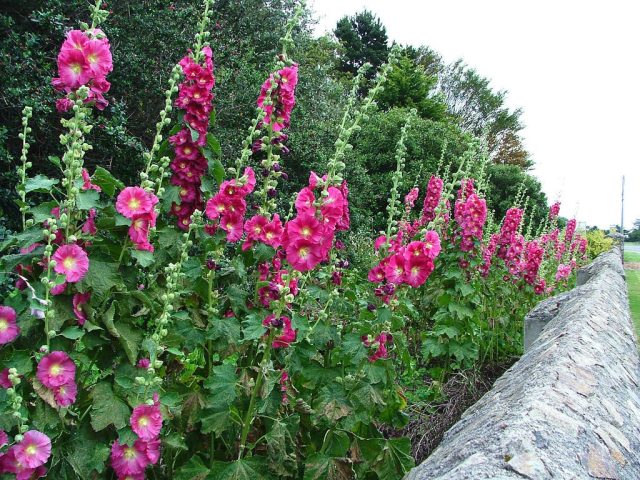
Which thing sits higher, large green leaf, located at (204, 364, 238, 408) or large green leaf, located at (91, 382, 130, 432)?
large green leaf, located at (204, 364, 238, 408)

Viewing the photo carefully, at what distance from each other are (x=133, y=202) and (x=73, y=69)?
1.54 ft

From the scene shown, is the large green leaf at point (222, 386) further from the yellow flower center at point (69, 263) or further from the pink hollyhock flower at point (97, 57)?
the pink hollyhock flower at point (97, 57)

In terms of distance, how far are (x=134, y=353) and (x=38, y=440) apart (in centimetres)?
32

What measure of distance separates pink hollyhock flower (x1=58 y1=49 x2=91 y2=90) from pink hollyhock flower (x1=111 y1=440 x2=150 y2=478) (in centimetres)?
111

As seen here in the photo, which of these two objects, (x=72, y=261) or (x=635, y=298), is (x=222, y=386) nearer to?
(x=72, y=261)

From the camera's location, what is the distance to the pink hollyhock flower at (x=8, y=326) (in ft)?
4.93

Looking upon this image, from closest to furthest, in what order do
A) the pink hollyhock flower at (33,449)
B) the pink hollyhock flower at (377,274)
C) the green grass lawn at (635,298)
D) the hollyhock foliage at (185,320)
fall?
the pink hollyhock flower at (33,449) < the hollyhock foliage at (185,320) < the pink hollyhock flower at (377,274) < the green grass lawn at (635,298)

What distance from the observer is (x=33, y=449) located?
147 cm

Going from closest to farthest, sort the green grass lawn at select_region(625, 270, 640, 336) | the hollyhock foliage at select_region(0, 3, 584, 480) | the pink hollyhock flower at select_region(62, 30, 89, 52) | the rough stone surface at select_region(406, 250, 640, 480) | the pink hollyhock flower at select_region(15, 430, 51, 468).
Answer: the rough stone surface at select_region(406, 250, 640, 480), the pink hollyhock flower at select_region(15, 430, 51, 468), the hollyhock foliage at select_region(0, 3, 584, 480), the pink hollyhock flower at select_region(62, 30, 89, 52), the green grass lawn at select_region(625, 270, 640, 336)

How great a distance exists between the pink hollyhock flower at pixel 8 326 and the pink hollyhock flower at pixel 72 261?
0.58ft

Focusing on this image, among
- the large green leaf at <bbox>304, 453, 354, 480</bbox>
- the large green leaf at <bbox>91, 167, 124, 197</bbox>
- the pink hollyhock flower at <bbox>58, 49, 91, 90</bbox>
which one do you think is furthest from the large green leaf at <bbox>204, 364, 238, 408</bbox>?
the pink hollyhock flower at <bbox>58, 49, 91, 90</bbox>

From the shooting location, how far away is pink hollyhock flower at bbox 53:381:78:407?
1544 mm

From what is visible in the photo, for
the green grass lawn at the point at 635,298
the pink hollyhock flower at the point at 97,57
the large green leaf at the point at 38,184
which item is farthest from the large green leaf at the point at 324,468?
the green grass lawn at the point at 635,298

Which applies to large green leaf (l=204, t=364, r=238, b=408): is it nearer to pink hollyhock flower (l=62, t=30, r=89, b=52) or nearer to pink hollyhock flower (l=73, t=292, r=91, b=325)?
pink hollyhock flower (l=73, t=292, r=91, b=325)
